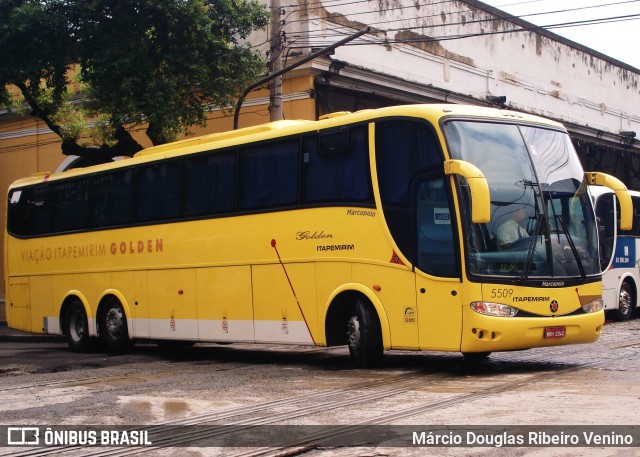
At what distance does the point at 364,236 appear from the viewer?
41.9 ft

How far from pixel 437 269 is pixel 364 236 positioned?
129cm

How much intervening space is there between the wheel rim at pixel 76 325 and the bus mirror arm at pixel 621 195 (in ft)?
32.6

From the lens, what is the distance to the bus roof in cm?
1228

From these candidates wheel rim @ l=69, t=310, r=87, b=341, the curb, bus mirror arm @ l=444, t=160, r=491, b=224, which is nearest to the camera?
bus mirror arm @ l=444, t=160, r=491, b=224

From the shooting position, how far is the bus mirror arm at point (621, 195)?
42.7 ft

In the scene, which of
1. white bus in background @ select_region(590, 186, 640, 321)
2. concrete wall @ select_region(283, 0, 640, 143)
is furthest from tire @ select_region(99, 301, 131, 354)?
concrete wall @ select_region(283, 0, 640, 143)

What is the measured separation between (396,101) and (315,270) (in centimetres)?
1543

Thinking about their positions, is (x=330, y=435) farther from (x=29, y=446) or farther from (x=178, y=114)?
(x=178, y=114)

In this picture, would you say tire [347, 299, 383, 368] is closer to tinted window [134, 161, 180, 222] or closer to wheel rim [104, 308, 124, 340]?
tinted window [134, 161, 180, 222]

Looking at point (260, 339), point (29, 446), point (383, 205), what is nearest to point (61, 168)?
point (260, 339)

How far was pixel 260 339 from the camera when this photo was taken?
14.4 metres

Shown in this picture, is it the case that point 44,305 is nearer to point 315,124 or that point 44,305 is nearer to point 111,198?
point 111,198

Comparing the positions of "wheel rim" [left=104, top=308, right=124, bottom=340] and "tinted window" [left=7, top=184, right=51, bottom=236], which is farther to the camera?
"tinted window" [left=7, top=184, right=51, bottom=236]

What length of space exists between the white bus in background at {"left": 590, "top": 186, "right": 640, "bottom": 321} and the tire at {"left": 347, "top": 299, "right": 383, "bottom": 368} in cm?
944
